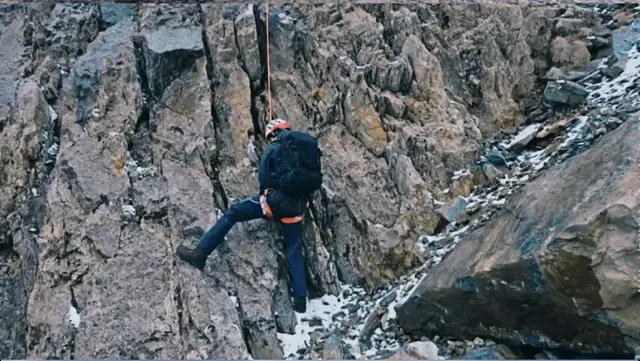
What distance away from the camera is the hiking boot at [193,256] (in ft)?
29.3

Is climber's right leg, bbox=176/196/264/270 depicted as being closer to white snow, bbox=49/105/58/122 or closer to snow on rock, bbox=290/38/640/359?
snow on rock, bbox=290/38/640/359

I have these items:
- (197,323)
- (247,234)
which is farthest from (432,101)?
(197,323)

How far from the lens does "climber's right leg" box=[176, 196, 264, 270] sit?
353 inches

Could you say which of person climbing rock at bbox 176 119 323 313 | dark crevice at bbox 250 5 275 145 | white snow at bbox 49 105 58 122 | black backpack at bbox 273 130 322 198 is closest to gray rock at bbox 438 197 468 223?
person climbing rock at bbox 176 119 323 313

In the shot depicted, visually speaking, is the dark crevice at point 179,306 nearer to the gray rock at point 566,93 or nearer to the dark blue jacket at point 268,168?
the dark blue jacket at point 268,168

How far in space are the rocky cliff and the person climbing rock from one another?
0.28m

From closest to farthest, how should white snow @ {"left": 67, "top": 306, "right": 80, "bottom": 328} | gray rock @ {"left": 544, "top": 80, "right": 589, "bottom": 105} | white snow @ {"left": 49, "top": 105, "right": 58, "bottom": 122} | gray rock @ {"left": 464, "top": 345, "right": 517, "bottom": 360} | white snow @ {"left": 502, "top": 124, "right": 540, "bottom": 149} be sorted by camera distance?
gray rock @ {"left": 464, "top": 345, "right": 517, "bottom": 360} → white snow @ {"left": 67, "top": 306, "right": 80, "bottom": 328} → white snow @ {"left": 49, "top": 105, "right": 58, "bottom": 122} → white snow @ {"left": 502, "top": 124, "right": 540, "bottom": 149} → gray rock @ {"left": 544, "top": 80, "right": 589, "bottom": 105}

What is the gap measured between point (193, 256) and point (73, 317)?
5.50 feet

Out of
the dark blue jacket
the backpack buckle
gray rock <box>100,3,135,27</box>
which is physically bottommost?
the backpack buckle

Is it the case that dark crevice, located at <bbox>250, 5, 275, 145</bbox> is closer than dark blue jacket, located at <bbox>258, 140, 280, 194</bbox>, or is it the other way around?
dark blue jacket, located at <bbox>258, 140, 280, 194</bbox>

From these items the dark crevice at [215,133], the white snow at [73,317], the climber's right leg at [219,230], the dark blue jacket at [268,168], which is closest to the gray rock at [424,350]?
the climber's right leg at [219,230]

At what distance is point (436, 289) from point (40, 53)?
24.8 feet

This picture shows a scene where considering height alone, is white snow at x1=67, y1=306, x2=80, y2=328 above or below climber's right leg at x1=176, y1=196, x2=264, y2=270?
below

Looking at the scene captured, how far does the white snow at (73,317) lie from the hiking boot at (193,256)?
148 cm
